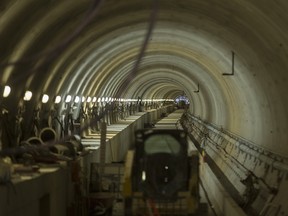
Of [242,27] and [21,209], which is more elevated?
[242,27]

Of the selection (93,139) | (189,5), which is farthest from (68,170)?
(93,139)

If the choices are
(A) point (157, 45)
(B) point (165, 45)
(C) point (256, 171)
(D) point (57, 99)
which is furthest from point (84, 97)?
(C) point (256, 171)

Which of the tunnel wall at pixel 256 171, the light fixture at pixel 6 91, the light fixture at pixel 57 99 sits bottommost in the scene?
the tunnel wall at pixel 256 171

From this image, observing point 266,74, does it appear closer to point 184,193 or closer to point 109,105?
point 184,193

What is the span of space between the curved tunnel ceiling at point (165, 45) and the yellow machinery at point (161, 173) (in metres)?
2.25

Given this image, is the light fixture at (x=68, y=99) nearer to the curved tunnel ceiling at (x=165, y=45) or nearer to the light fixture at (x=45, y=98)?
the curved tunnel ceiling at (x=165, y=45)

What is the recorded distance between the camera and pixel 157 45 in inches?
840

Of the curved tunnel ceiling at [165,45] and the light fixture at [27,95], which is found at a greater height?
the curved tunnel ceiling at [165,45]

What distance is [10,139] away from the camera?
11992 mm

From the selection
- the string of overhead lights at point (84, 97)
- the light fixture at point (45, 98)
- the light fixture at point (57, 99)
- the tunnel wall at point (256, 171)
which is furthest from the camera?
the light fixture at point (57, 99)

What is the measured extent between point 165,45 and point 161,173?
39.0 feet

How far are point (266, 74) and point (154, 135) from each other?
364cm

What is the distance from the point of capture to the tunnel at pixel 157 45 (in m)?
10.1

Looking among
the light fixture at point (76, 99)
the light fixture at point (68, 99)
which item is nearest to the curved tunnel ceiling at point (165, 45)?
the light fixture at point (76, 99)
